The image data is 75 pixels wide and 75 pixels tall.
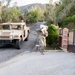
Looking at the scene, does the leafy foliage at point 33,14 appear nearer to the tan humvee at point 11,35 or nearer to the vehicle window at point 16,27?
the vehicle window at point 16,27

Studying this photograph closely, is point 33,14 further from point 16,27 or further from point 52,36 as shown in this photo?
point 52,36

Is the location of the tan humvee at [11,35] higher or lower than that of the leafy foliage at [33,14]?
lower

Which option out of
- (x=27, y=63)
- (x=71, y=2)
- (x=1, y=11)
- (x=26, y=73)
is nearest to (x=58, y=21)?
(x=71, y=2)

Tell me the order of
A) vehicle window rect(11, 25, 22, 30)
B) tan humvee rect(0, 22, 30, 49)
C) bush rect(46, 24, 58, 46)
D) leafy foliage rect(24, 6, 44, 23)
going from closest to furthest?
tan humvee rect(0, 22, 30, 49), bush rect(46, 24, 58, 46), vehicle window rect(11, 25, 22, 30), leafy foliage rect(24, 6, 44, 23)

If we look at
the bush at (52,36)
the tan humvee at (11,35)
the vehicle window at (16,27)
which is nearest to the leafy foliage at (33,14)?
the vehicle window at (16,27)

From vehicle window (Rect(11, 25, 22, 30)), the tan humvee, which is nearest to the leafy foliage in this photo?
vehicle window (Rect(11, 25, 22, 30))

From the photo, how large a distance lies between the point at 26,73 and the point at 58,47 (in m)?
10.1

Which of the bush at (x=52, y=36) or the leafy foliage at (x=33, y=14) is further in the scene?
the leafy foliage at (x=33, y=14)

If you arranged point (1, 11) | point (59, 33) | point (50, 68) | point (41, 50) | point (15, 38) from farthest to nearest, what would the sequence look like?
point (1, 11)
point (59, 33)
point (15, 38)
point (41, 50)
point (50, 68)

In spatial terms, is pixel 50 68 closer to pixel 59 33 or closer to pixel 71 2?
pixel 59 33

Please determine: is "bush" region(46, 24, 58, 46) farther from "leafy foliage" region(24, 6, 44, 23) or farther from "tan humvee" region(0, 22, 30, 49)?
"leafy foliage" region(24, 6, 44, 23)

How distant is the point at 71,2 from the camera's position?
3603 cm

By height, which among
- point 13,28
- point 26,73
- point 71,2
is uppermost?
point 71,2

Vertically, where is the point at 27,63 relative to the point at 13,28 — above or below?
below
